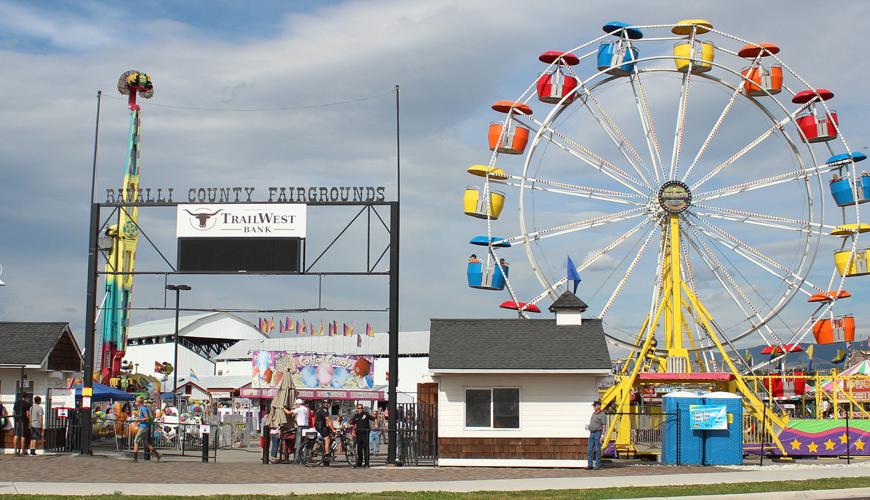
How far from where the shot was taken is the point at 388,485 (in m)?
19.3

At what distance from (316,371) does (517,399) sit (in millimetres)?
20216

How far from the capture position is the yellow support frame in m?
29.9

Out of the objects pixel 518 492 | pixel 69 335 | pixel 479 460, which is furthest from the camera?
pixel 69 335

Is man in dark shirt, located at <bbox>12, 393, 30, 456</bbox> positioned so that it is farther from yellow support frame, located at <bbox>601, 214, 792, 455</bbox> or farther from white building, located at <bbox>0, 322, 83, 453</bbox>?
yellow support frame, located at <bbox>601, 214, 792, 455</bbox>

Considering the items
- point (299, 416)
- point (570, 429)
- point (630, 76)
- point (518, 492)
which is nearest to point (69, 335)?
point (299, 416)

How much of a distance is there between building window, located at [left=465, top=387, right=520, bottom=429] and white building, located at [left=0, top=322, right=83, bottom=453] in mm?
11760

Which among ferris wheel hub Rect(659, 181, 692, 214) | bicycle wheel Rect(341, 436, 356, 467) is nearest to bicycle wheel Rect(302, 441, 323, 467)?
bicycle wheel Rect(341, 436, 356, 467)

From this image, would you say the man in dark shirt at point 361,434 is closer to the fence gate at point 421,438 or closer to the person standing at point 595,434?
the fence gate at point 421,438

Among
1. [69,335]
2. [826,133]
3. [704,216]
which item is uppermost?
[826,133]

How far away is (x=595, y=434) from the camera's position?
78.4ft

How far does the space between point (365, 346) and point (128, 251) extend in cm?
2438

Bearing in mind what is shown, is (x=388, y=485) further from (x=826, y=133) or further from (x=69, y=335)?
(x=826, y=133)

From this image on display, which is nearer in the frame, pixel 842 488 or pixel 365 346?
pixel 842 488

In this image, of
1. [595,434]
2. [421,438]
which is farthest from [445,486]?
[421,438]
